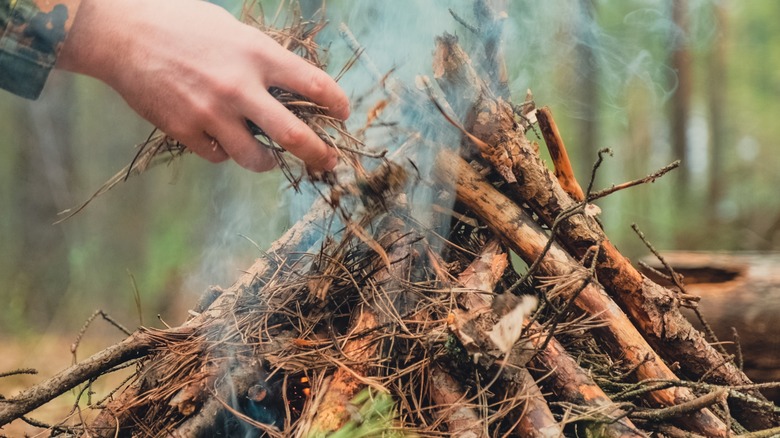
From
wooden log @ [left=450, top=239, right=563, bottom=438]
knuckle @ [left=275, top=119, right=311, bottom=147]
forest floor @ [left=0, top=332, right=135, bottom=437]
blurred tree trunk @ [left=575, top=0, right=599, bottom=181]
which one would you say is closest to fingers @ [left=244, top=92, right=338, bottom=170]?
knuckle @ [left=275, top=119, right=311, bottom=147]

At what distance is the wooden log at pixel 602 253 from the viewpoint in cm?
185

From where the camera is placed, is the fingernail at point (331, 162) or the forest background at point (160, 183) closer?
the fingernail at point (331, 162)

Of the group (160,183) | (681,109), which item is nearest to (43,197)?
(160,183)

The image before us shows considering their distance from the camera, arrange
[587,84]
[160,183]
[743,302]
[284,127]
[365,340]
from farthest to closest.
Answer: [587,84]
[160,183]
[743,302]
[365,340]
[284,127]

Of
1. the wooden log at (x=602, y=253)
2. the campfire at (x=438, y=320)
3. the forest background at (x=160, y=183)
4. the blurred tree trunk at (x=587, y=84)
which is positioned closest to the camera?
the campfire at (x=438, y=320)

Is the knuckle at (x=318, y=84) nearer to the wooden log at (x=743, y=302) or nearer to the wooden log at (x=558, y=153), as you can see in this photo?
the wooden log at (x=558, y=153)

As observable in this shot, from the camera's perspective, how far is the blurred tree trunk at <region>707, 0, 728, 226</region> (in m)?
7.89

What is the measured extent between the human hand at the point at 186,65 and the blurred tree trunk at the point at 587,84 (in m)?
5.19

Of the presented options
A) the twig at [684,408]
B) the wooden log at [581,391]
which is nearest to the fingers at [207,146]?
the wooden log at [581,391]

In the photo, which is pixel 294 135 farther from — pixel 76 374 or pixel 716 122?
pixel 716 122

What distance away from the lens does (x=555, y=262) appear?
1819mm

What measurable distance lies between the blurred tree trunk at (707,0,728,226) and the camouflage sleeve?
8893 mm

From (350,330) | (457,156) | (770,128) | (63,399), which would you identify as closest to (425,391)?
(350,330)

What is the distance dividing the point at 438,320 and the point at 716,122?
832 cm
